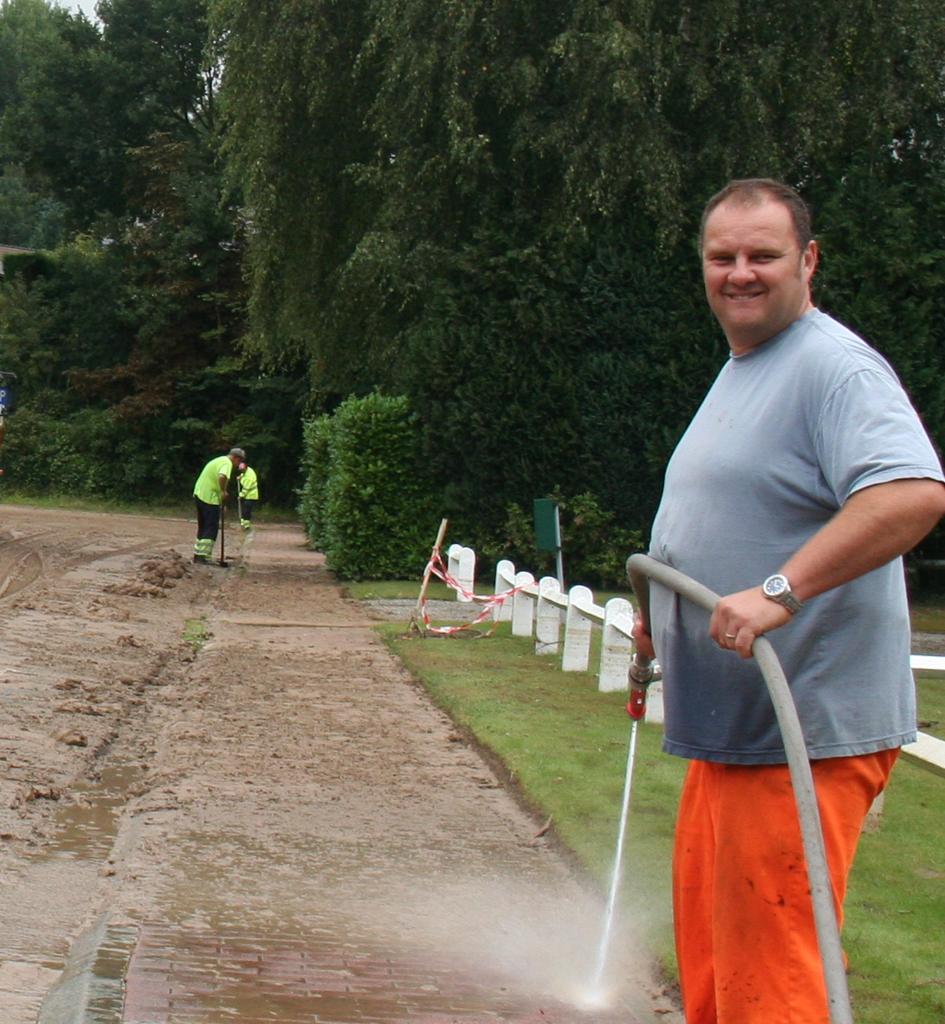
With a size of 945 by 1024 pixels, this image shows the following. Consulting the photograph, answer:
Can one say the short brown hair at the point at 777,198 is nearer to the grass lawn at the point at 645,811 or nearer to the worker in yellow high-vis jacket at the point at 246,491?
the grass lawn at the point at 645,811

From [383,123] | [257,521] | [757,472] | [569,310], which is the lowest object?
[257,521]

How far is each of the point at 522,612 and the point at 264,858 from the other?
9817mm

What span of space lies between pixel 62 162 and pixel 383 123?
3930cm

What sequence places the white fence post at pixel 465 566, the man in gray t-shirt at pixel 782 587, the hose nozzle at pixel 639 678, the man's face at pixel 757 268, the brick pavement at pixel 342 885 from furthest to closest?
1. the white fence post at pixel 465 566
2. the brick pavement at pixel 342 885
3. the hose nozzle at pixel 639 678
4. the man's face at pixel 757 268
5. the man in gray t-shirt at pixel 782 587

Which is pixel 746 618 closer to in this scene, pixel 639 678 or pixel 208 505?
pixel 639 678

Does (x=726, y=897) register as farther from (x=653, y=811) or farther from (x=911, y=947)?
(x=653, y=811)

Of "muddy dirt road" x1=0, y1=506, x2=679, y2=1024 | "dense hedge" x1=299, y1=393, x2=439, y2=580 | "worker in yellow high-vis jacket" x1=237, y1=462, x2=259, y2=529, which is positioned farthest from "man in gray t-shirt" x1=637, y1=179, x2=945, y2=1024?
"worker in yellow high-vis jacket" x1=237, y1=462, x2=259, y2=529

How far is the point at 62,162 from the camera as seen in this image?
58.3 m

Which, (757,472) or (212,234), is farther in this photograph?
(212,234)

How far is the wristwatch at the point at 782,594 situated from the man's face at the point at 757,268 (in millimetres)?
662

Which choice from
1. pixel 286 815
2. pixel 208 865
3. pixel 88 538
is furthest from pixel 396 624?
pixel 88 538

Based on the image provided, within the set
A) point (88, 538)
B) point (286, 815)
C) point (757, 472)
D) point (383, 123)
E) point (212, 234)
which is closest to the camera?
point (757, 472)

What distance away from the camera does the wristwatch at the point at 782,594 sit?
317 centimetres

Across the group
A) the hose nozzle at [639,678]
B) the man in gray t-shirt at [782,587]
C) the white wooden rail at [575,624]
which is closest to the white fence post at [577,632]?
the white wooden rail at [575,624]
